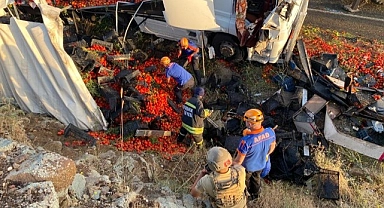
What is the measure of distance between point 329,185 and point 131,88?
384 cm

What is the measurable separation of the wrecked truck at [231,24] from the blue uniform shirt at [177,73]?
78 centimetres

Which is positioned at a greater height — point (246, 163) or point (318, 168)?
point (246, 163)

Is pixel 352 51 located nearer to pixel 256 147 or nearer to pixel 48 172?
pixel 256 147

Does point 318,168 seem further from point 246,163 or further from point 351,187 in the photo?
point 246,163

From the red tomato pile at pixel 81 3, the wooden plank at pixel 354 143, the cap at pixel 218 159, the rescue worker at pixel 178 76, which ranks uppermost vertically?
the cap at pixel 218 159

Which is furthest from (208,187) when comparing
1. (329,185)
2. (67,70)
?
(67,70)

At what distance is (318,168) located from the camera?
7.46 metres

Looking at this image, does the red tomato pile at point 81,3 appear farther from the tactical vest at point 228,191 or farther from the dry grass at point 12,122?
the tactical vest at point 228,191

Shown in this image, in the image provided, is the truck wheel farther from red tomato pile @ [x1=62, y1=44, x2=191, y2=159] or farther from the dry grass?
the dry grass

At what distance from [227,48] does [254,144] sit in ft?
11.8

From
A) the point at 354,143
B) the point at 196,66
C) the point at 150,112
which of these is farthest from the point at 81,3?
the point at 354,143

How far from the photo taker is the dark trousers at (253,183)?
663 cm

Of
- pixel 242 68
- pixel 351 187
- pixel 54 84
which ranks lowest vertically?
pixel 351 187

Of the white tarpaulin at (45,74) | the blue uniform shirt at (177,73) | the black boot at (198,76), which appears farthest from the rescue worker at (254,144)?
the black boot at (198,76)
